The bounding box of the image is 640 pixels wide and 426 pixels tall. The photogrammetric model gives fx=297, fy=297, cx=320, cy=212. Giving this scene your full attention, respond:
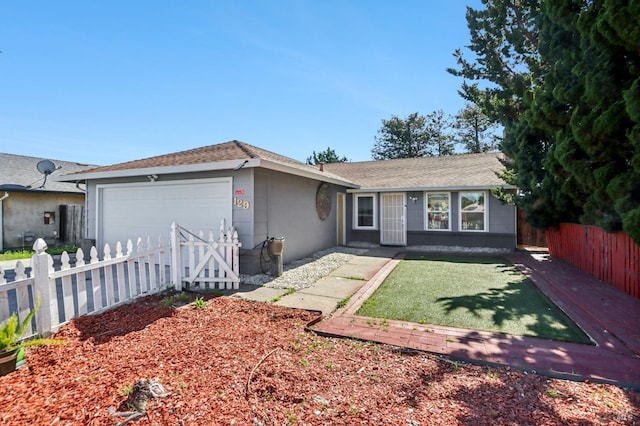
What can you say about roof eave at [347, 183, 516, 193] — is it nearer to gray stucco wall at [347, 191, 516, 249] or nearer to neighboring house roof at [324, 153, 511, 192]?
neighboring house roof at [324, 153, 511, 192]

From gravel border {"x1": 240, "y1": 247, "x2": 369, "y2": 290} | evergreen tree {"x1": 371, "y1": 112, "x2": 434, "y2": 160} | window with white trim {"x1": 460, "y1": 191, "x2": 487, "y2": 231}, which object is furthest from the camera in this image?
evergreen tree {"x1": 371, "y1": 112, "x2": 434, "y2": 160}

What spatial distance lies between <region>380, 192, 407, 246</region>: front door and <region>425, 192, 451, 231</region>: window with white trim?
996mm

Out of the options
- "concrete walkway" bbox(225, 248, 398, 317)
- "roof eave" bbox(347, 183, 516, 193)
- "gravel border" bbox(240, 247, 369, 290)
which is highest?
"roof eave" bbox(347, 183, 516, 193)

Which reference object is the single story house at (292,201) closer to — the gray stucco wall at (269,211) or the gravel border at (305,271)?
the gray stucco wall at (269,211)

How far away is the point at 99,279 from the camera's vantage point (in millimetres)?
4266

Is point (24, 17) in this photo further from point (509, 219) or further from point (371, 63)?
point (509, 219)

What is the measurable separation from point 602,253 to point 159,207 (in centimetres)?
1078

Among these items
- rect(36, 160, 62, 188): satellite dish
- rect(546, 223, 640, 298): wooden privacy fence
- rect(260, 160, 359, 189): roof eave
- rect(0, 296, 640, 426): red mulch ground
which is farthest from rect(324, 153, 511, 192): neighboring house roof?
rect(36, 160, 62, 188): satellite dish

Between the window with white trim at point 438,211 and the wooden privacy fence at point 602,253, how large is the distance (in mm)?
3584

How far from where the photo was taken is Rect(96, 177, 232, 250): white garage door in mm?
7289

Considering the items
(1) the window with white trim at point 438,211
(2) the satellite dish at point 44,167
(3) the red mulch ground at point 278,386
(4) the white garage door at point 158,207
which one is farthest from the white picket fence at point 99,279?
(2) the satellite dish at point 44,167

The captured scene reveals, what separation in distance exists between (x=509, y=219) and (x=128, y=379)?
12440 mm

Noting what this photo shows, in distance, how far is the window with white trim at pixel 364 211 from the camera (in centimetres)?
1306

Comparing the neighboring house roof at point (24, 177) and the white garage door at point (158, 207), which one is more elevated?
the neighboring house roof at point (24, 177)
